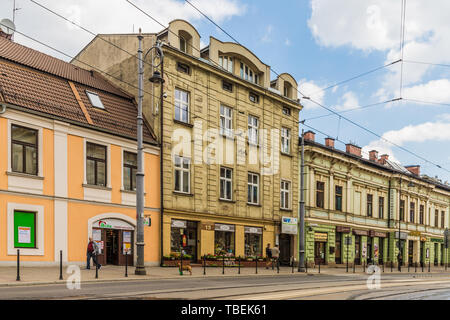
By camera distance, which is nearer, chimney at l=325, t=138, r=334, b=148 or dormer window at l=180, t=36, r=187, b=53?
dormer window at l=180, t=36, r=187, b=53

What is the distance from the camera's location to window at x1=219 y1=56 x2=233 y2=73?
29822mm

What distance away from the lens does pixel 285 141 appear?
114 ft

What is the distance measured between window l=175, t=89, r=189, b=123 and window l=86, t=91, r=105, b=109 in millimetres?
4351

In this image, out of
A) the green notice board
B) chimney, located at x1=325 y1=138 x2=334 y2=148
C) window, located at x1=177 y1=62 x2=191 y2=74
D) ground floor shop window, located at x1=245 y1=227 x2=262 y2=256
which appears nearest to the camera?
the green notice board

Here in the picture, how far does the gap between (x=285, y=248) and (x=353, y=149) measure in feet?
41.4

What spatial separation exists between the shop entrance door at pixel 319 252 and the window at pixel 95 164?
19076mm

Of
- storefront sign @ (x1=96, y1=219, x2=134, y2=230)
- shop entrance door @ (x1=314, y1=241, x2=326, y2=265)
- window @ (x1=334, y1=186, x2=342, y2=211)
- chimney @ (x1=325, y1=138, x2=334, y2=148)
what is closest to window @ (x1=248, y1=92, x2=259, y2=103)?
chimney @ (x1=325, y1=138, x2=334, y2=148)

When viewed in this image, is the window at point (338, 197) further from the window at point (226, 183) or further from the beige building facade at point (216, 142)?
the window at point (226, 183)

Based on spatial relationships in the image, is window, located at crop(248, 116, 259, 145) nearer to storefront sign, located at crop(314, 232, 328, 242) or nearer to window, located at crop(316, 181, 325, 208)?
window, located at crop(316, 181, 325, 208)

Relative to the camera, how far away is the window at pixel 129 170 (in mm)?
24141

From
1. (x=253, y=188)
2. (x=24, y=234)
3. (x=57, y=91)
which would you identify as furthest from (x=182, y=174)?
(x=24, y=234)

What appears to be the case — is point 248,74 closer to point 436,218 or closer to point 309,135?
point 309,135
